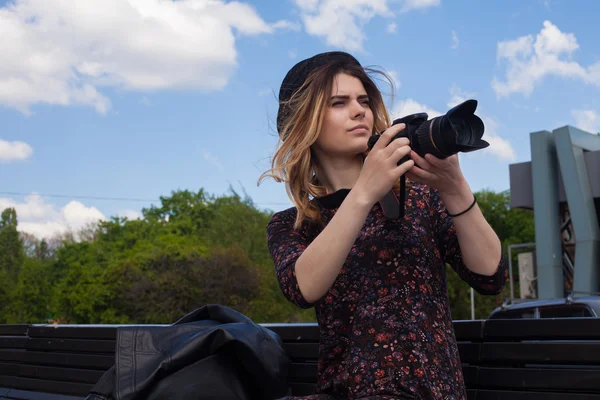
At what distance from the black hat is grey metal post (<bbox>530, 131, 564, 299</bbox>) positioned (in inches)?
1002

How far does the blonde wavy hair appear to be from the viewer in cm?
267

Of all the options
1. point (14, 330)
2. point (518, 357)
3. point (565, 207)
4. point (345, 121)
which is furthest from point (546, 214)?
point (345, 121)

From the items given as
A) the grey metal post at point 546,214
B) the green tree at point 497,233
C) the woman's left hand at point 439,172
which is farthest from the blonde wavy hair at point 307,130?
the green tree at point 497,233

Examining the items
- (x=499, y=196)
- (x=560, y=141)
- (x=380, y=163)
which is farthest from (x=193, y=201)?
(x=380, y=163)

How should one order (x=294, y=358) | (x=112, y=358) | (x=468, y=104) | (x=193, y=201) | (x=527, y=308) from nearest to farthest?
(x=468, y=104) < (x=294, y=358) < (x=112, y=358) < (x=527, y=308) < (x=193, y=201)

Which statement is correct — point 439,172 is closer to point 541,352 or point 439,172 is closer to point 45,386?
point 541,352

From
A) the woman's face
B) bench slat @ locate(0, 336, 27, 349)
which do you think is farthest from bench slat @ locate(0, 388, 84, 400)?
the woman's face

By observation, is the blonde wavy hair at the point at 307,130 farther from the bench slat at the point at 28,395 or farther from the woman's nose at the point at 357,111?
the bench slat at the point at 28,395

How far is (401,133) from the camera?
2.22 m

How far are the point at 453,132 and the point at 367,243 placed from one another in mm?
575

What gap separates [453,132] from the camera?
80.6 inches

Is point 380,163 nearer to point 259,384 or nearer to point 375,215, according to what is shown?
point 375,215

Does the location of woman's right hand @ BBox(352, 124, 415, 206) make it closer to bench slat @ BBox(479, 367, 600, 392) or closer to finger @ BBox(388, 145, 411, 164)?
finger @ BBox(388, 145, 411, 164)

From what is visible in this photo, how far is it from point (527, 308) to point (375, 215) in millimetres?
4698
